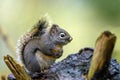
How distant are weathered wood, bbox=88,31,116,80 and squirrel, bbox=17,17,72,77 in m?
0.28

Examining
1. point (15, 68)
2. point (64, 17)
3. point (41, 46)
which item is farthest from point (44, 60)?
point (64, 17)

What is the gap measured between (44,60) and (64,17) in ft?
8.64

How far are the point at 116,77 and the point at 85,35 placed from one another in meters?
2.71

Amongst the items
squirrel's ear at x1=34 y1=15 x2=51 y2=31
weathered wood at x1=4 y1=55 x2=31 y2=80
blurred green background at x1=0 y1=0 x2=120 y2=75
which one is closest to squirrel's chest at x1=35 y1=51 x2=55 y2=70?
squirrel's ear at x1=34 y1=15 x2=51 y2=31

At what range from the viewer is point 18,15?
475 cm

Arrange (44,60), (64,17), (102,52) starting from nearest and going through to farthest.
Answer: (102,52), (44,60), (64,17)

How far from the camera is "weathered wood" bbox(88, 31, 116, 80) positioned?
181 centimetres

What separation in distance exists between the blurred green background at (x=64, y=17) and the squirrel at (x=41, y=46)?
2.29 meters

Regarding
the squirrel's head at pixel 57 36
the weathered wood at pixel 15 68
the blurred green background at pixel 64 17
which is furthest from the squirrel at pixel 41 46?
the blurred green background at pixel 64 17

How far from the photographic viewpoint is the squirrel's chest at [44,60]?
2.14m

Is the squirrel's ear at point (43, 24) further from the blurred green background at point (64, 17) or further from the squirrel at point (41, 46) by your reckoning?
the blurred green background at point (64, 17)

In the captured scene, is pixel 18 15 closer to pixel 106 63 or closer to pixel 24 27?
pixel 24 27

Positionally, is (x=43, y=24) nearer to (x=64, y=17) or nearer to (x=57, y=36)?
(x=57, y=36)

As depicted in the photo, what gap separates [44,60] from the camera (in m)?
2.14
